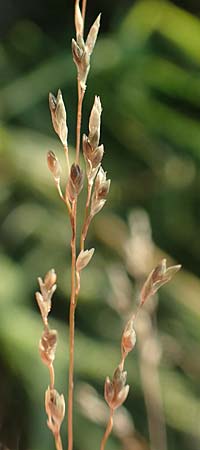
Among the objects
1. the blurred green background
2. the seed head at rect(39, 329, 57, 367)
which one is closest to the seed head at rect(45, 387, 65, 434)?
the seed head at rect(39, 329, 57, 367)

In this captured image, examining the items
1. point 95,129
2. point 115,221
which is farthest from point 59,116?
point 115,221

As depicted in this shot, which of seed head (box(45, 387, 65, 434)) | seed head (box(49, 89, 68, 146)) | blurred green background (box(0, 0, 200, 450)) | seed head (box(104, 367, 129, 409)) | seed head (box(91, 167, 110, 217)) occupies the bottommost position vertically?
blurred green background (box(0, 0, 200, 450))

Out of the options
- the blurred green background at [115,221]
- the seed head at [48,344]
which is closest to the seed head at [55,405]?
the seed head at [48,344]

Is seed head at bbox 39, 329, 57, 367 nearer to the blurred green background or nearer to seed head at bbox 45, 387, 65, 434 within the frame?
seed head at bbox 45, 387, 65, 434

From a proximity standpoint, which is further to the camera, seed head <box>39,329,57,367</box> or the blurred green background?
the blurred green background

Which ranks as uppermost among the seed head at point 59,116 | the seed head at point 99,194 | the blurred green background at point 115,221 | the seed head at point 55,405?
the seed head at point 59,116

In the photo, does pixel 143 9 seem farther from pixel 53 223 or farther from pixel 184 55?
pixel 53 223

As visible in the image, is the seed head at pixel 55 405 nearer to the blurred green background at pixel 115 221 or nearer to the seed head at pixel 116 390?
the seed head at pixel 116 390

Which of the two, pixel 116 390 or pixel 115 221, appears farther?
pixel 115 221

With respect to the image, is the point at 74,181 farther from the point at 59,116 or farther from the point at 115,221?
the point at 115,221
